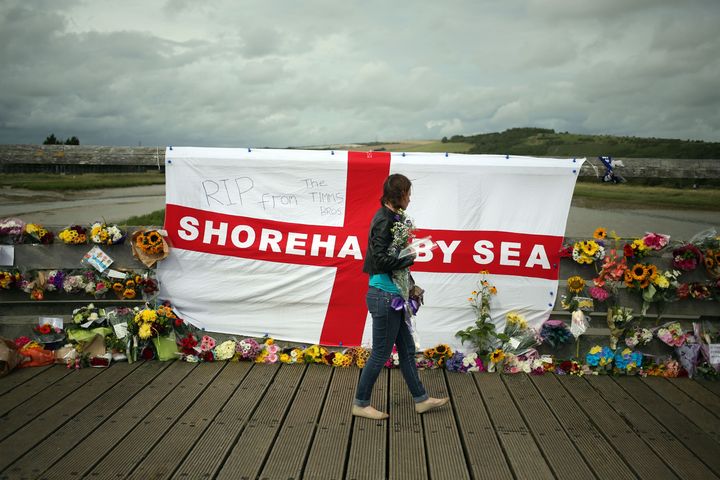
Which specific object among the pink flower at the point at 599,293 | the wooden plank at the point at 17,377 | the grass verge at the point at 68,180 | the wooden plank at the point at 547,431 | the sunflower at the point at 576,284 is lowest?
the wooden plank at the point at 17,377

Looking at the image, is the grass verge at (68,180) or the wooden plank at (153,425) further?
the grass verge at (68,180)

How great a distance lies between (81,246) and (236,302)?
5.26ft

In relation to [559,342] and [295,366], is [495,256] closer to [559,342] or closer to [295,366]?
[559,342]

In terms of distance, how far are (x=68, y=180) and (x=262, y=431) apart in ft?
13.2

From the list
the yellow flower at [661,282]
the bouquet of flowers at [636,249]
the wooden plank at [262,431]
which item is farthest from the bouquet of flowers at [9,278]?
the yellow flower at [661,282]

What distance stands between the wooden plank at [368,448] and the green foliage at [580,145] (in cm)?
293

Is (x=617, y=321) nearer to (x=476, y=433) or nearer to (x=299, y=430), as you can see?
(x=476, y=433)

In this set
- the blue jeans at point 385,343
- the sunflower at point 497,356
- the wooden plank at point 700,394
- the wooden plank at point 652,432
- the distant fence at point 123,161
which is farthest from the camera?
the distant fence at point 123,161

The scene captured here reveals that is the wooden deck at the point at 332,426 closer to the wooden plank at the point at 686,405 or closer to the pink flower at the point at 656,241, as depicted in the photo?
the wooden plank at the point at 686,405

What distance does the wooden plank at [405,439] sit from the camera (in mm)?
3109

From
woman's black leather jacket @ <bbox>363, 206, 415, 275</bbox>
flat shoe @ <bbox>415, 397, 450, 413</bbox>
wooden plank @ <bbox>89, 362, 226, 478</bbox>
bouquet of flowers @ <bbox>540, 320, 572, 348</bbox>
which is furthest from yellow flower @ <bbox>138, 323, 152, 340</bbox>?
bouquet of flowers @ <bbox>540, 320, 572, 348</bbox>

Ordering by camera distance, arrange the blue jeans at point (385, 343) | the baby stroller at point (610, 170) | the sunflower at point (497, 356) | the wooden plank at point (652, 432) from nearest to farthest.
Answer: the wooden plank at point (652, 432) < the blue jeans at point (385, 343) < the sunflower at point (497, 356) < the baby stroller at point (610, 170)

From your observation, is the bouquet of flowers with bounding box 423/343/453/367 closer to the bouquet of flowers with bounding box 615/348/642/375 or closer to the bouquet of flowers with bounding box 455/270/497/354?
the bouquet of flowers with bounding box 455/270/497/354

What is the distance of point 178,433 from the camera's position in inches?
138
